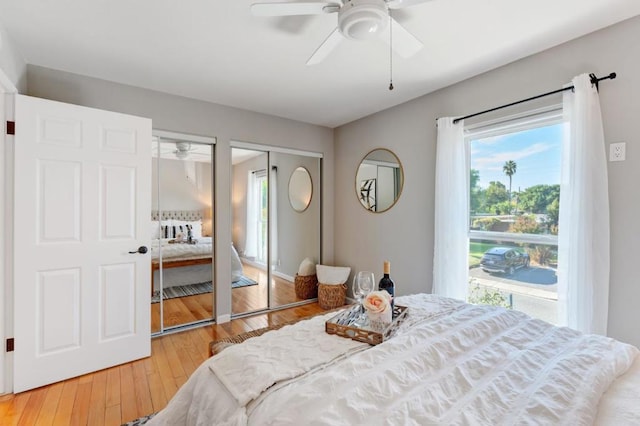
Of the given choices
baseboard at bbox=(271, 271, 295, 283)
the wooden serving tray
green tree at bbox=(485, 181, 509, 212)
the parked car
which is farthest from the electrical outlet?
baseboard at bbox=(271, 271, 295, 283)

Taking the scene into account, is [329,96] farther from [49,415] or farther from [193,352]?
[49,415]

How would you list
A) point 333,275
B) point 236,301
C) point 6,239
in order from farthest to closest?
1. point 333,275
2. point 236,301
3. point 6,239

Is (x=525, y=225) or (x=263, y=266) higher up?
(x=525, y=225)

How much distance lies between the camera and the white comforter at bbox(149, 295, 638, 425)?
836mm

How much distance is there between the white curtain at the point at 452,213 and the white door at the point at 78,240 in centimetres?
261

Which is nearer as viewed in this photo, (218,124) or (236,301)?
(218,124)

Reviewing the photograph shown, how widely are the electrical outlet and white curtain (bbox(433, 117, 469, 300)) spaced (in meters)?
0.94

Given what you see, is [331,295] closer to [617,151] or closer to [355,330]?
[355,330]

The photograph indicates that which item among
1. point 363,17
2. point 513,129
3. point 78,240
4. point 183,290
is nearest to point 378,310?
point 363,17

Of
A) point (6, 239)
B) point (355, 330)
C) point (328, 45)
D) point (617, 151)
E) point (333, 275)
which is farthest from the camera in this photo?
point (333, 275)

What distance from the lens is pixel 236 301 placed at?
3.49 meters

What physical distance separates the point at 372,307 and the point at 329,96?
2397mm

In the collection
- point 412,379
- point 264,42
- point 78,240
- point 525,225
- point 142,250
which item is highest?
point 264,42

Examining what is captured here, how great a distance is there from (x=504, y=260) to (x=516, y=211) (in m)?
0.43
